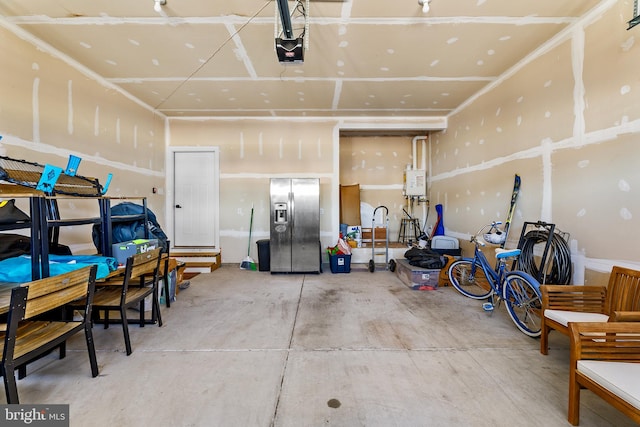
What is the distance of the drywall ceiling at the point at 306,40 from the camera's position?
2.45 metres

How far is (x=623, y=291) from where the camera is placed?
1.93 metres

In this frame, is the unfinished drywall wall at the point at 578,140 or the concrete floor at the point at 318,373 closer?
the concrete floor at the point at 318,373

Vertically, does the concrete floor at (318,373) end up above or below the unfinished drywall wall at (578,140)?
below

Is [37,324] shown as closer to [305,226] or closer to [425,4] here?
[305,226]

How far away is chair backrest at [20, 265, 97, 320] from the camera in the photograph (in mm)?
1400

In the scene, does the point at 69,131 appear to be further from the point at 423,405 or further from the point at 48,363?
the point at 423,405

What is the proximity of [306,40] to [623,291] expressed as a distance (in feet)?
10.8

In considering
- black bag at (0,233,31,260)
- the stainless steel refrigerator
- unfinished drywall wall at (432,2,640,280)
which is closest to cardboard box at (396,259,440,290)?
unfinished drywall wall at (432,2,640,280)

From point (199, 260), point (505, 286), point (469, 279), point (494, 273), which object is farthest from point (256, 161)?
point (505, 286)

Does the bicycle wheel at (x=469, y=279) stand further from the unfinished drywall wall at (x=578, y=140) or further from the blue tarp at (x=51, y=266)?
the blue tarp at (x=51, y=266)

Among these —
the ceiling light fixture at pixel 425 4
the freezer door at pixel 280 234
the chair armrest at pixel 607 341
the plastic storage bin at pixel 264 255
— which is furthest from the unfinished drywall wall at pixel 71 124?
the chair armrest at pixel 607 341

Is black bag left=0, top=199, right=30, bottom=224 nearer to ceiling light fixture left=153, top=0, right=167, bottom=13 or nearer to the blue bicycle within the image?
ceiling light fixture left=153, top=0, right=167, bottom=13

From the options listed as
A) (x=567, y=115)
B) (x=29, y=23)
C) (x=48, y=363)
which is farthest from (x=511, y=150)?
(x=29, y=23)

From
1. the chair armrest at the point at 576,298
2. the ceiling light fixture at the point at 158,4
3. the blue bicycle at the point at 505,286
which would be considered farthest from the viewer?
the blue bicycle at the point at 505,286
